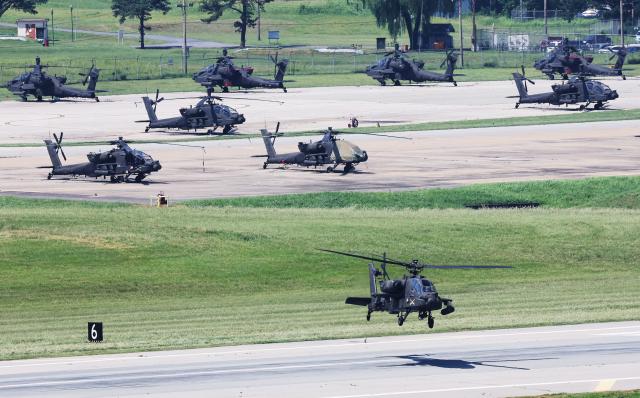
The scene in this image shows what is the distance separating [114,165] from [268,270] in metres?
27.3

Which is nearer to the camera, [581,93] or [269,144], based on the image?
[269,144]

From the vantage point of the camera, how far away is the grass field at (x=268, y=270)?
40188 mm

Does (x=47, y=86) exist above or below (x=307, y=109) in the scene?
above

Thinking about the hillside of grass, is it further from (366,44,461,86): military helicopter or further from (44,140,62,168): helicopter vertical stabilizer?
(366,44,461,86): military helicopter

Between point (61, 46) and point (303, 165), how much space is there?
381ft

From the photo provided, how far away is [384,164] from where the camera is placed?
273 feet

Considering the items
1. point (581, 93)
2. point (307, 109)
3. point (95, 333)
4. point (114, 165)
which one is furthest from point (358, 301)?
point (307, 109)

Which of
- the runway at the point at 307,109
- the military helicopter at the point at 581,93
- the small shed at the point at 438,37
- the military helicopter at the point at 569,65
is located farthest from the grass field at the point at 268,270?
the small shed at the point at 438,37

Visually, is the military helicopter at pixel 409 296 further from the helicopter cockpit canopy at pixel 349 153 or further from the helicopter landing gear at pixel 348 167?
the helicopter landing gear at pixel 348 167

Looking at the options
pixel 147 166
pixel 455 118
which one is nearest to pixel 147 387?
pixel 147 166

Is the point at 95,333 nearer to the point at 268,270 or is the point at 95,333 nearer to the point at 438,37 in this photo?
the point at 268,270

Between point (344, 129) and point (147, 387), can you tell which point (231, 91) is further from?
point (147, 387)

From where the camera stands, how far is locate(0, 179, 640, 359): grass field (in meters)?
40.2

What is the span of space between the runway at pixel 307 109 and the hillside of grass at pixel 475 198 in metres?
31.8
